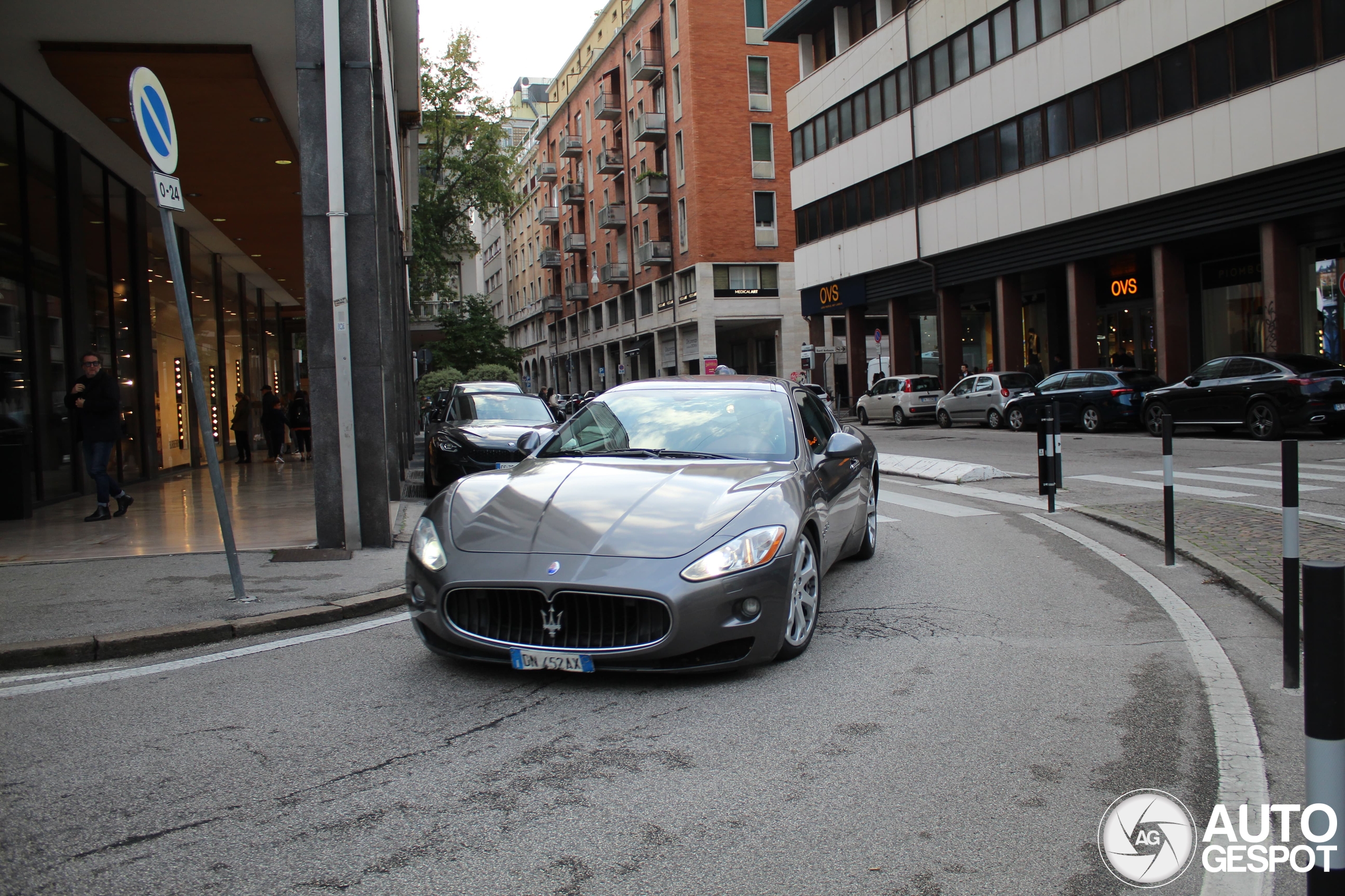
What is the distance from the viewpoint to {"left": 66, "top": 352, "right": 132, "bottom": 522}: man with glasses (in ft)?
38.2

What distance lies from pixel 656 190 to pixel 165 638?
2130 inches

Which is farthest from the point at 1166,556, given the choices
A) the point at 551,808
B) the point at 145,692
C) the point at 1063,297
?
the point at 1063,297

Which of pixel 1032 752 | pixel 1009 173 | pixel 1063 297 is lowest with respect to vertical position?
pixel 1032 752

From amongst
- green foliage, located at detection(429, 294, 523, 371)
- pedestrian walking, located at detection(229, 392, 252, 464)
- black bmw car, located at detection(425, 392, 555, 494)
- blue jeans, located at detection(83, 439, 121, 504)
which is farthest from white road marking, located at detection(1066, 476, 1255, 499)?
green foliage, located at detection(429, 294, 523, 371)

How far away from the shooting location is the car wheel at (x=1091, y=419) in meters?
23.5

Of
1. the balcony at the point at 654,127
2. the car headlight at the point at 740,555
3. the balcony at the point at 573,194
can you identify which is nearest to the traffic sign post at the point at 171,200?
the car headlight at the point at 740,555

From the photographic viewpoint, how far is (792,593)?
16.2ft

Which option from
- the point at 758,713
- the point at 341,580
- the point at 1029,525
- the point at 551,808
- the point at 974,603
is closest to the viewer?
the point at 551,808

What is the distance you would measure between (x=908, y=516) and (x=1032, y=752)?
717cm

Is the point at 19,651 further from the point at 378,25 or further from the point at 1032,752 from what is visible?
the point at 378,25

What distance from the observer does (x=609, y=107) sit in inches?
2510

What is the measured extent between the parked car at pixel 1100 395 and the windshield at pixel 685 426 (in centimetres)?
1771

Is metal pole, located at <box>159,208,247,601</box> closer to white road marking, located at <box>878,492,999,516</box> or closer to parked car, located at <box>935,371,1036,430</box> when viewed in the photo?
white road marking, located at <box>878,492,999,516</box>

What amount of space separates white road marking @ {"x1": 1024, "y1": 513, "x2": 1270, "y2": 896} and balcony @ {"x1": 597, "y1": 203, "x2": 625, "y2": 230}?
5956 cm
